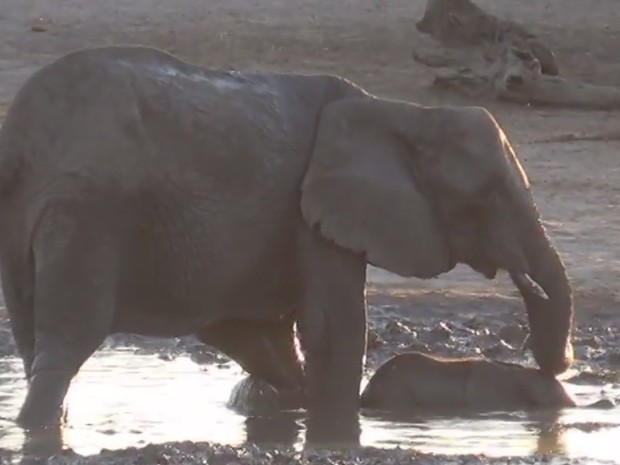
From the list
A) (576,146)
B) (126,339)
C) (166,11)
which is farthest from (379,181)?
(166,11)

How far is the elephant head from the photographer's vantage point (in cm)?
827

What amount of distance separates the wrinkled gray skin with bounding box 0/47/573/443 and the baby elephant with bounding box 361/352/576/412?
0.12 m

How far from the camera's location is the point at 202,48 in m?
20.4

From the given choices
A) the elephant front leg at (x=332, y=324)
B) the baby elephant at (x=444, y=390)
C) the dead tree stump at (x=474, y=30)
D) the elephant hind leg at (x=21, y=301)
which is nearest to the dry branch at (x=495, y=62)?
the dead tree stump at (x=474, y=30)

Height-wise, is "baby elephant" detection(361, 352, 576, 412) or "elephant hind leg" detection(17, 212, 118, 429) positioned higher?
"elephant hind leg" detection(17, 212, 118, 429)

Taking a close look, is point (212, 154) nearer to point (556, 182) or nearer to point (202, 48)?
point (556, 182)

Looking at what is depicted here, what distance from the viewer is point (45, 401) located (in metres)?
7.65

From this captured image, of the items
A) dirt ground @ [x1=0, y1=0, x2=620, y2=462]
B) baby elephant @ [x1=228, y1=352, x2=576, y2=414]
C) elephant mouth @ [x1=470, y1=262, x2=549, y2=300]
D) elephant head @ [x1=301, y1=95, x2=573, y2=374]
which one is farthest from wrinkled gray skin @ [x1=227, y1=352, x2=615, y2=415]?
Answer: dirt ground @ [x1=0, y1=0, x2=620, y2=462]

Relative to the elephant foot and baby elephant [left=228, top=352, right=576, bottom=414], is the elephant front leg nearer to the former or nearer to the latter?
baby elephant [left=228, top=352, right=576, bottom=414]

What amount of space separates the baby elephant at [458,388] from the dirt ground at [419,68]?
46.4 inches

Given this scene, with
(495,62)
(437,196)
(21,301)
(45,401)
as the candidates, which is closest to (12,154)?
(21,301)

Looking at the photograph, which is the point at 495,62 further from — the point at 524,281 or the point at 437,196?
the point at 524,281

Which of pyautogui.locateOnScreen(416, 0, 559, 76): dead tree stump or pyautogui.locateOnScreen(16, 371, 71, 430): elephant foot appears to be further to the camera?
pyautogui.locateOnScreen(416, 0, 559, 76): dead tree stump

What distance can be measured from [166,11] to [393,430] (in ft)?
50.2
